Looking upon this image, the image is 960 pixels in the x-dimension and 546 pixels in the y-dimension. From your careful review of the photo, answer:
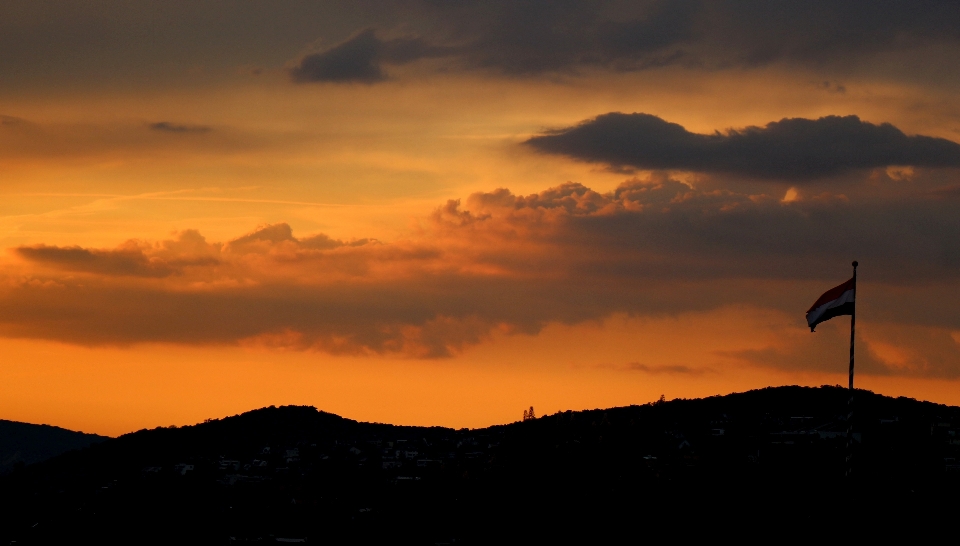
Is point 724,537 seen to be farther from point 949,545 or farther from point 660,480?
point 660,480

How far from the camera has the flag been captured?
87.8m

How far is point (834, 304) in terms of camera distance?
290 feet

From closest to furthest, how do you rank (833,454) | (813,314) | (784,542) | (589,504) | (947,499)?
(813,314)
(784,542)
(947,499)
(589,504)
(833,454)

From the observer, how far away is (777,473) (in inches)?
6900

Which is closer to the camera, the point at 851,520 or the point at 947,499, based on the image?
the point at 851,520

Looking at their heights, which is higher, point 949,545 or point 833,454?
point 833,454

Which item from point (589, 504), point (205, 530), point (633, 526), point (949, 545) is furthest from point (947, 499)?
point (205, 530)

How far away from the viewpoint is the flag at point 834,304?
8775 cm

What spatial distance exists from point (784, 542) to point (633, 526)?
1014 inches

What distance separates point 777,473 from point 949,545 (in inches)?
1908

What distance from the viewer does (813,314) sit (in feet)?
297

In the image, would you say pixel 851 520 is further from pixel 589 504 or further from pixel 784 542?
pixel 589 504

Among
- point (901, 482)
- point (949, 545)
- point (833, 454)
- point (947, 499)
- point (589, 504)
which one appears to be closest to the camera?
point (949, 545)

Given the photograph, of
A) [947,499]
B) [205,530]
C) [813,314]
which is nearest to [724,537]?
[947,499]
